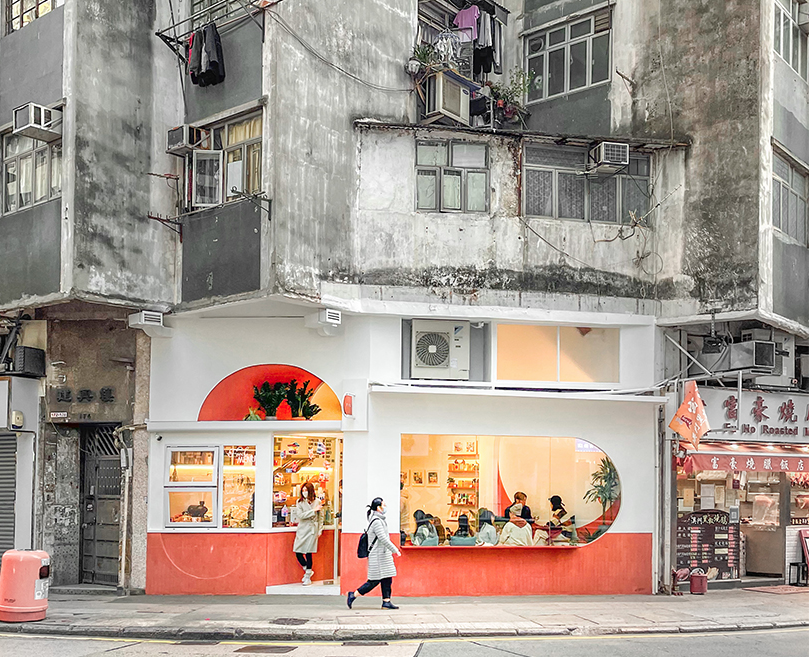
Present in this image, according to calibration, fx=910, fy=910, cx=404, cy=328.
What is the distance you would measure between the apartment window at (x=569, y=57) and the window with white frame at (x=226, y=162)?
665cm

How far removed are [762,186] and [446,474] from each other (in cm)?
734

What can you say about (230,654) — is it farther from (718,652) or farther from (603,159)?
(603,159)

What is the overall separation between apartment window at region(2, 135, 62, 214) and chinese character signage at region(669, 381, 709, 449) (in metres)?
11.1

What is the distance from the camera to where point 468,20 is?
1786 cm

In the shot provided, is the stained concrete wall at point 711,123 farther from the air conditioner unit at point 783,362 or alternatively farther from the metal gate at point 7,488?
the metal gate at point 7,488

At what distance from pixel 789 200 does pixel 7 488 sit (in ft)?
51.7

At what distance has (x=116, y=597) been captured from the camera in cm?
1558

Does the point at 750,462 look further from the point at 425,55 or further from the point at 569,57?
the point at 425,55

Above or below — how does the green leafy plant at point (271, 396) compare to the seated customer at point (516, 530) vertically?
above

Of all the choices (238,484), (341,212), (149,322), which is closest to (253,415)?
(238,484)

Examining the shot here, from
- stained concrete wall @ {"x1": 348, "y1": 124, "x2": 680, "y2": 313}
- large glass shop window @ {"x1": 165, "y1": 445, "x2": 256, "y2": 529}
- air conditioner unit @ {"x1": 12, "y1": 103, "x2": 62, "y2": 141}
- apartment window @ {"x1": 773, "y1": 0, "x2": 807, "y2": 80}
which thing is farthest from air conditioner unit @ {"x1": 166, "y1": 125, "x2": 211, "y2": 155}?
apartment window @ {"x1": 773, "y1": 0, "x2": 807, "y2": 80}

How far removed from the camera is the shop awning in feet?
52.2

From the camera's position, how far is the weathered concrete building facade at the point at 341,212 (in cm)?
1476

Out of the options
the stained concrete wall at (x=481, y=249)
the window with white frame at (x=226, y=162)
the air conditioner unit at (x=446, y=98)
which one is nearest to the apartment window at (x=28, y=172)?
the window with white frame at (x=226, y=162)
